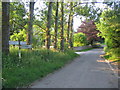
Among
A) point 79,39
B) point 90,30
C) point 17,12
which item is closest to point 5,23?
point 17,12

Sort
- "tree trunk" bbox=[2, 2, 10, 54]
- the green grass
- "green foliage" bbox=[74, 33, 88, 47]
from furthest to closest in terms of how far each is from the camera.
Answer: "green foliage" bbox=[74, 33, 88, 47]
"tree trunk" bbox=[2, 2, 10, 54]
the green grass

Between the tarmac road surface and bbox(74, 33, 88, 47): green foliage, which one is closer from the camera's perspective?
the tarmac road surface

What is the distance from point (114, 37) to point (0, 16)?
57.6 feet

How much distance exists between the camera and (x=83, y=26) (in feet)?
223

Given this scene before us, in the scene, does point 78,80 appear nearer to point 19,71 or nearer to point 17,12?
point 19,71

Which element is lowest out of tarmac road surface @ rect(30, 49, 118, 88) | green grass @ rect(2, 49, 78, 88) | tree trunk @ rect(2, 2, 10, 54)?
tarmac road surface @ rect(30, 49, 118, 88)

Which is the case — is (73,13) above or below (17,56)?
above

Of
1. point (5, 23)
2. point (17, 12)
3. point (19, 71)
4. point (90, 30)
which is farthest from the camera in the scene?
point (90, 30)

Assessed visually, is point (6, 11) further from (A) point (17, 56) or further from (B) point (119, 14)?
(B) point (119, 14)

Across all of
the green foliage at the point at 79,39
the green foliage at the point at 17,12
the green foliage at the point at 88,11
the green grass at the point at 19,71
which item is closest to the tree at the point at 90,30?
the green foliage at the point at 79,39

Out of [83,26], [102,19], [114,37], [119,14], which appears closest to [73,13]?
[102,19]

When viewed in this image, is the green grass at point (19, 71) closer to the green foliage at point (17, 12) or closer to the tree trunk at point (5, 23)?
the tree trunk at point (5, 23)

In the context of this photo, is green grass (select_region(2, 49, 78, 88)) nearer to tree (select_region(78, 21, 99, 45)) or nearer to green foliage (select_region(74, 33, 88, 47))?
green foliage (select_region(74, 33, 88, 47))

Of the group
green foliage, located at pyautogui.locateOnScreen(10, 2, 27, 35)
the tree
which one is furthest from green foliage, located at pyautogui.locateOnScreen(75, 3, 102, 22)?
the tree
